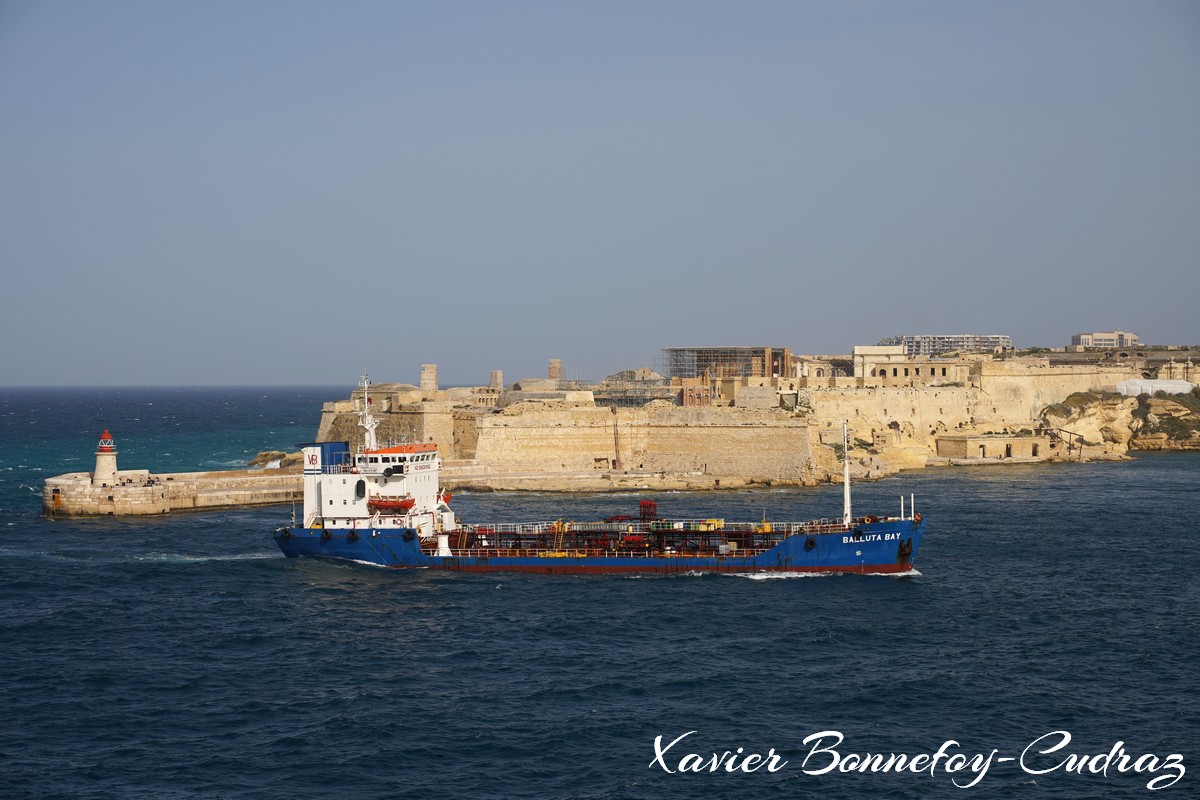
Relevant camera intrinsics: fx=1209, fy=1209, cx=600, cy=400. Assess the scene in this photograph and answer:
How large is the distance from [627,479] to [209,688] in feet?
109

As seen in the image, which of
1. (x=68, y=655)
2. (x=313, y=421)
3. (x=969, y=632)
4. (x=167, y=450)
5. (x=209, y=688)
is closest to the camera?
(x=209, y=688)

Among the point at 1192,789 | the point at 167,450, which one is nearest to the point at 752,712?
the point at 1192,789

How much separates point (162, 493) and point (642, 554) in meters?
22.7

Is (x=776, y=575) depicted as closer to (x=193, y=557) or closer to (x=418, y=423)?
(x=193, y=557)

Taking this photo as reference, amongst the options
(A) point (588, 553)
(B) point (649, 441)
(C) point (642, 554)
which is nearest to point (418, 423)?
(B) point (649, 441)

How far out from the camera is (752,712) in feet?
73.3

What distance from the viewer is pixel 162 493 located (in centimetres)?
4847

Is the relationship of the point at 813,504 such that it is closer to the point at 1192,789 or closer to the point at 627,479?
the point at 627,479

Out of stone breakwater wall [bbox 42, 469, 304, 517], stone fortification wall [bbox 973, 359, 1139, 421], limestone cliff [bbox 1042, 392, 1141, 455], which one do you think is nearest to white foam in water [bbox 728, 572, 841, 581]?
stone breakwater wall [bbox 42, 469, 304, 517]

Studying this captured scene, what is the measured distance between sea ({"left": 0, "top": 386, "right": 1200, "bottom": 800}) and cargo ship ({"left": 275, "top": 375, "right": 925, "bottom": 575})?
829 mm

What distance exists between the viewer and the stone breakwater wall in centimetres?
4712

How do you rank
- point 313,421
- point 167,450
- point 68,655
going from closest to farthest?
point 68,655, point 167,450, point 313,421

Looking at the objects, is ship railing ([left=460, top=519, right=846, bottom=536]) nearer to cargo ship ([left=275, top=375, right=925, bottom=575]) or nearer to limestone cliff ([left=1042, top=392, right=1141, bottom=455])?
cargo ship ([left=275, top=375, right=925, bottom=575])

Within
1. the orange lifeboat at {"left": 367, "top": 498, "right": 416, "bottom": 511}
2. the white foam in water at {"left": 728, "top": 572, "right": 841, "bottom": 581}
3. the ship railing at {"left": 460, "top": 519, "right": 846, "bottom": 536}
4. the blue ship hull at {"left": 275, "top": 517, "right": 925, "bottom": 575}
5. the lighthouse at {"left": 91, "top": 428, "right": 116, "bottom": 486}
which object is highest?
the lighthouse at {"left": 91, "top": 428, "right": 116, "bottom": 486}
